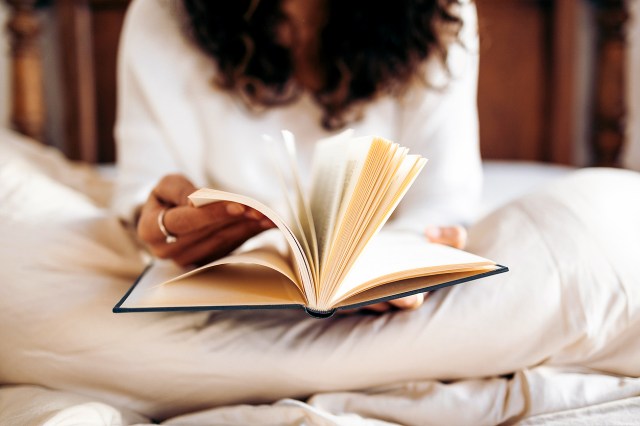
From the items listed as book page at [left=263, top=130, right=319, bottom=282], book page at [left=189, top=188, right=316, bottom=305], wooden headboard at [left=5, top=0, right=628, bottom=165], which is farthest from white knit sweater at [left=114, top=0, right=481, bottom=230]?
wooden headboard at [left=5, top=0, right=628, bottom=165]

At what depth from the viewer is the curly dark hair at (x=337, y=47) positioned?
105 cm

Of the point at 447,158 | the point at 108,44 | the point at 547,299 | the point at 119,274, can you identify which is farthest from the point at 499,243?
the point at 108,44

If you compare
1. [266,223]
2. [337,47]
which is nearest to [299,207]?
[266,223]

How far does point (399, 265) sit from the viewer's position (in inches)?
19.0

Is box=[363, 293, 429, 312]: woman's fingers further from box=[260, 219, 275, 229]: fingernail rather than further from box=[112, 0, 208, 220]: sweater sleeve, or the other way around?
box=[112, 0, 208, 220]: sweater sleeve

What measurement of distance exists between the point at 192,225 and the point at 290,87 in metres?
0.58

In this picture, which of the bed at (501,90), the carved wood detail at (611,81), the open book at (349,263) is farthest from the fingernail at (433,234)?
the carved wood detail at (611,81)

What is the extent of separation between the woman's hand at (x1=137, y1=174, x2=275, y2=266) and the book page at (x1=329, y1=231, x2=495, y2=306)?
123mm

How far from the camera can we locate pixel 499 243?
2.12ft

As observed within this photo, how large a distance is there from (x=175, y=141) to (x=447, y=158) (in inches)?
20.2

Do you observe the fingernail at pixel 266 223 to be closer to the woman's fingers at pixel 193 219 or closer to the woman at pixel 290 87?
the woman's fingers at pixel 193 219

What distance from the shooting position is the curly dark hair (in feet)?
3.45

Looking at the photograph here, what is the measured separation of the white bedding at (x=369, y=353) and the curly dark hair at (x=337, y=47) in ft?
1.79

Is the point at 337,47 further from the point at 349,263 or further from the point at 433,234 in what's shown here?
the point at 349,263
